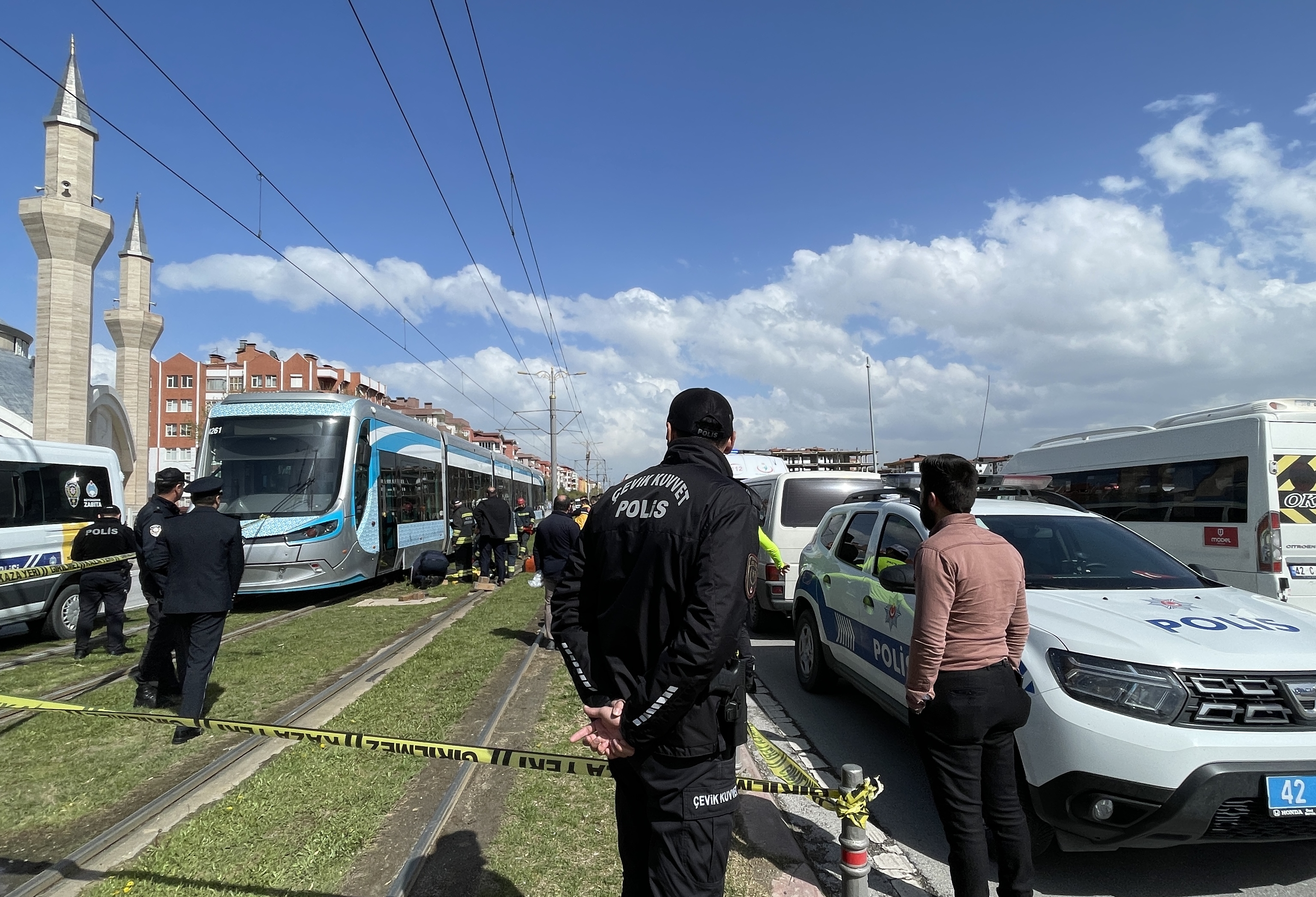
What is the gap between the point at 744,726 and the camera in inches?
81.9

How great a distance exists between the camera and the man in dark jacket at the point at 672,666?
1.96 m

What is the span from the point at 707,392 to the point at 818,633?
14.5 feet

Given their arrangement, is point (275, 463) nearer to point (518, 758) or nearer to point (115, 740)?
point (115, 740)

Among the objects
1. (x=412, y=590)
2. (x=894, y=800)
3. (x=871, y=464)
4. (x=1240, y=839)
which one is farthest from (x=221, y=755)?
(x=871, y=464)

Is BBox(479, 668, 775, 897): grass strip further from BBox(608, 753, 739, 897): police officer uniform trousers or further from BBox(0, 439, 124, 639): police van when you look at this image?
BBox(0, 439, 124, 639): police van

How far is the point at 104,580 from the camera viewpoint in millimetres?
7832

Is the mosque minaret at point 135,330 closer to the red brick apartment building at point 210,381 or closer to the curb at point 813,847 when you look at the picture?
the red brick apartment building at point 210,381

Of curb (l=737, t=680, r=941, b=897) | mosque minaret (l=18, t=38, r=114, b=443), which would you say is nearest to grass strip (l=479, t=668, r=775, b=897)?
curb (l=737, t=680, r=941, b=897)

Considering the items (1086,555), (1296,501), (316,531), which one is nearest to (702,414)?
(1086,555)

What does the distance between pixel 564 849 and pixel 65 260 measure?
33812 mm

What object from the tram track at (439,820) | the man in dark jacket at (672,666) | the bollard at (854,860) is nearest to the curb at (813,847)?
the bollard at (854,860)

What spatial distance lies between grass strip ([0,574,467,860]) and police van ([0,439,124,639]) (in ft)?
7.26

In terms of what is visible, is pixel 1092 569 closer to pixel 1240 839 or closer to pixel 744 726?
pixel 1240 839

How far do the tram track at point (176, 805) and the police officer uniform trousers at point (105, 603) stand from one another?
3057 millimetres
